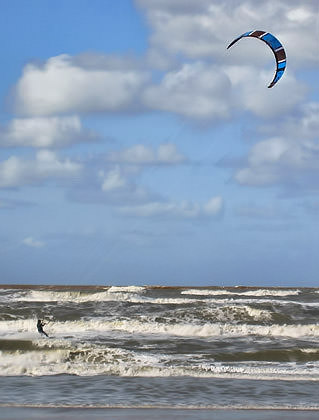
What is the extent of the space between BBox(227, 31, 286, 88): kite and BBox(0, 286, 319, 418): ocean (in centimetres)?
787

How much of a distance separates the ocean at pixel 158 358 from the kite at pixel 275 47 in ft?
25.8

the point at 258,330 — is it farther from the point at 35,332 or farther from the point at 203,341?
the point at 35,332

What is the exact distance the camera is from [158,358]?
1784cm

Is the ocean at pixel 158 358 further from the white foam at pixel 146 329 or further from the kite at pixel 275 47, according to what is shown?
the kite at pixel 275 47

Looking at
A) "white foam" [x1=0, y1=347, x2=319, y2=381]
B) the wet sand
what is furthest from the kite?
the wet sand

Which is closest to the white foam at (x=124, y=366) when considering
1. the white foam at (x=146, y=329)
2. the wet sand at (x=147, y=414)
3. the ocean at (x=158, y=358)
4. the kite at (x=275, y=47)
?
the ocean at (x=158, y=358)

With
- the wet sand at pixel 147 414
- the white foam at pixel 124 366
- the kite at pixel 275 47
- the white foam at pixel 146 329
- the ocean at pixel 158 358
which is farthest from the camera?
the white foam at pixel 146 329

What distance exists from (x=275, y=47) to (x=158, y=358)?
10094 millimetres

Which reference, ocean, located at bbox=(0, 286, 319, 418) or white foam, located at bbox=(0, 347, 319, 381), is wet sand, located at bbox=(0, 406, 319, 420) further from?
white foam, located at bbox=(0, 347, 319, 381)

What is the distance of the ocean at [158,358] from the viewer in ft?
39.8

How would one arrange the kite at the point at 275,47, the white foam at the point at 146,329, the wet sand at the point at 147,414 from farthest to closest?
the white foam at the point at 146,329, the kite at the point at 275,47, the wet sand at the point at 147,414

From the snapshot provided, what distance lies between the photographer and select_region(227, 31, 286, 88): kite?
21.3 m

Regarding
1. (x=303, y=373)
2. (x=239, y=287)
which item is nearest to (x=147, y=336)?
(x=303, y=373)

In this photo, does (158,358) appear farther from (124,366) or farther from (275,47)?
(275,47)
